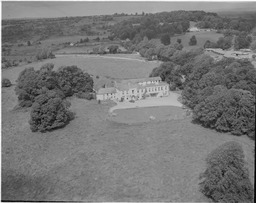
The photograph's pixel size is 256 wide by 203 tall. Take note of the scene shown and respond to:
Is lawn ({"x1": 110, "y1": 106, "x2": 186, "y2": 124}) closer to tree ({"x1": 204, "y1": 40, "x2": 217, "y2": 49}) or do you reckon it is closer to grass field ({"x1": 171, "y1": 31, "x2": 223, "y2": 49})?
tree ({"x1": 204, "y1": 40, "x2": 217, "y2": 49})

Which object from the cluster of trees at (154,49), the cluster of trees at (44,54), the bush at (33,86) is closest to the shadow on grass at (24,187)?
the bush at (33,86)

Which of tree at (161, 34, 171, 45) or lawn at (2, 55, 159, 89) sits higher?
→ tree at (161, 34, 171, 45)

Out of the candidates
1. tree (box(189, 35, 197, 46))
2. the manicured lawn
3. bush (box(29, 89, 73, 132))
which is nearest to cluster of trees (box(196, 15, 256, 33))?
tree (box(189, 35, 197, 46))

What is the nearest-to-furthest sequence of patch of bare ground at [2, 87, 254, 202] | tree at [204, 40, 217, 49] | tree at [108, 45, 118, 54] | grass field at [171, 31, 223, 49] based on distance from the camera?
1. patch of bare ground at [2, 87, 254, 202]
2. tree at [204, 40, 217, 49]
3. tree at [108, 45, 118, 54]
4. grass field at [171, 31, 223, 49]

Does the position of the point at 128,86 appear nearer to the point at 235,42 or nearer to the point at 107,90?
the point at 107,90

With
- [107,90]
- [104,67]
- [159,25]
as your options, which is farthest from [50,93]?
[159,25]

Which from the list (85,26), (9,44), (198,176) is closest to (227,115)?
(198,176)

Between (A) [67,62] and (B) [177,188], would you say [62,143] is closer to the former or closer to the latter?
(B) [177,188]
